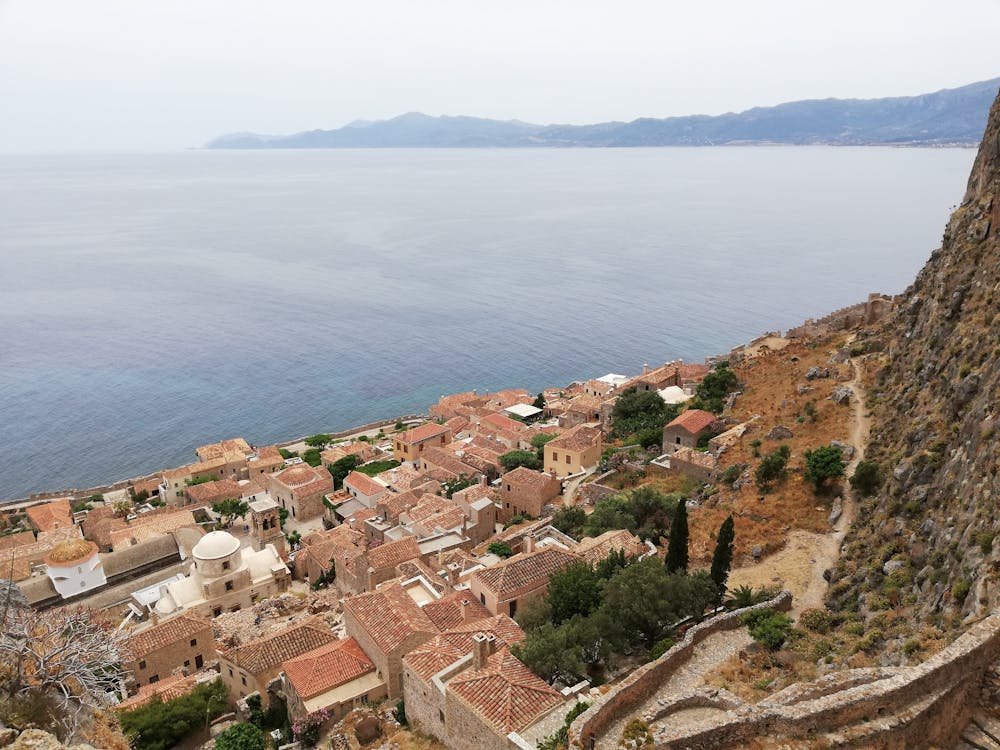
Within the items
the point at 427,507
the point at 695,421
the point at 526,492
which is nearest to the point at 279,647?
the point at 427,507

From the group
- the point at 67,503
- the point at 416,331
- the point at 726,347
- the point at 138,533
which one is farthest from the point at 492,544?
the point at 416,331

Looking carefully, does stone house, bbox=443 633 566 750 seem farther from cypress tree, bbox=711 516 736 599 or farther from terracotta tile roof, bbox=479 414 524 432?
terracotta tile roof, bbox=479 414 524 432

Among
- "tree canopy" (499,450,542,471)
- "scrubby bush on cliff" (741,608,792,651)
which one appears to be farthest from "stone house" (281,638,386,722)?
"tree canopy" (499,450,542,471)

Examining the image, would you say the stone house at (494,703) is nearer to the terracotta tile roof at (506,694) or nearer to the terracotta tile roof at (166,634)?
the terracotta tile roof at (506,694)

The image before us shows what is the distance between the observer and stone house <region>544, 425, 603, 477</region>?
4022 cm

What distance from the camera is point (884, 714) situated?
34.5ft

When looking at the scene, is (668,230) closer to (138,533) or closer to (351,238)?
(351,238)

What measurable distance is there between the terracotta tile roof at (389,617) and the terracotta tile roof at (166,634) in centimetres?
794

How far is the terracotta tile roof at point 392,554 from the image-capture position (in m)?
28.9

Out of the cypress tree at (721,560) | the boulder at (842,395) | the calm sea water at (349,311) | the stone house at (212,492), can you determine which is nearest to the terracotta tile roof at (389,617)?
the cypress tree at (721,560)

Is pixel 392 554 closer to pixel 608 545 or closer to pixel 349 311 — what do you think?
pixel 608 545

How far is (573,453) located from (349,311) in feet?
216

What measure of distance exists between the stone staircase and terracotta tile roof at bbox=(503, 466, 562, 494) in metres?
25.5

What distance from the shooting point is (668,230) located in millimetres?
157000
